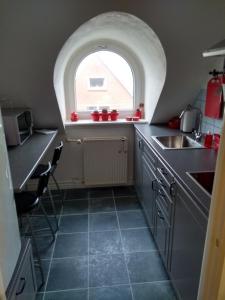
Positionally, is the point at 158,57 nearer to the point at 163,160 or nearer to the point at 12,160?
the point at 163,160

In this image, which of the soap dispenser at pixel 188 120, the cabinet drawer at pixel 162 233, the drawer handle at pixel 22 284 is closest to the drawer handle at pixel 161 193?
the cabinet drawer at pixel 162 233

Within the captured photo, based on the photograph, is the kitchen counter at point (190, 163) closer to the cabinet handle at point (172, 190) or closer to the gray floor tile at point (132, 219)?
the cabinet handle at point (172, 190)

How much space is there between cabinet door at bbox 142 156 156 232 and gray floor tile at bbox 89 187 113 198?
2.19ft

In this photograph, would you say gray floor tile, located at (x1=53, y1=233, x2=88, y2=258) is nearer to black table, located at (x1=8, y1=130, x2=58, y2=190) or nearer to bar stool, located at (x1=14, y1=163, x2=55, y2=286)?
bar stool, located at (x1=14, y1=163, x2=55, y2=286)

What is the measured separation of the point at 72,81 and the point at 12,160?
1.53m

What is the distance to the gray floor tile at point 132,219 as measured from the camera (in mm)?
2553

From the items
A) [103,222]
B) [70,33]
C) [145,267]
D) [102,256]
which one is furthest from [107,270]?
[70,33]

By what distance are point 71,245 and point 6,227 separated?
4.23 ft

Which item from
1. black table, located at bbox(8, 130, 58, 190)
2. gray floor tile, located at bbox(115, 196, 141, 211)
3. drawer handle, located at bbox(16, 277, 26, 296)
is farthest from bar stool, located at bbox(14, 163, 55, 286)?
gray floor tile, located at bbox(115, 196, 141, 211)

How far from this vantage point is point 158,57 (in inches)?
96.7

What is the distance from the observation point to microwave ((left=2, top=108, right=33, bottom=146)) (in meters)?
2.26

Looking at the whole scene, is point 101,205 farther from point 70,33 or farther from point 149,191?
point 70,33

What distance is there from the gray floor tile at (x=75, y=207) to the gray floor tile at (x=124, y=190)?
0.46 m

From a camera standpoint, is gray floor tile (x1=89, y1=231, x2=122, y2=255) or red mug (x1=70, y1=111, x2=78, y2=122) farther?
red mug (x1=70, y1=111, x2=78, y2=122)
